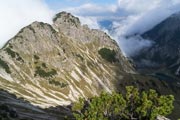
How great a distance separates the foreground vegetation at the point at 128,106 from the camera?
6125 cm

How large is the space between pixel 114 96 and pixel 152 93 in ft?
18.6

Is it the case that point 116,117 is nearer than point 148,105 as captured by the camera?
No

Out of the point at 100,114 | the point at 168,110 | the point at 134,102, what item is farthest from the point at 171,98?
the point at 100,114

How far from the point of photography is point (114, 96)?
64.4 metres

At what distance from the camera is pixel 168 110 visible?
6109cm

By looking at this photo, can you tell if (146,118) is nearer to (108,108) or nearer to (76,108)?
(108,108)

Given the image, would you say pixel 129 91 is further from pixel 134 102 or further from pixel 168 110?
pixel 168 110

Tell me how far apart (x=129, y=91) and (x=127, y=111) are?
9.93 feet

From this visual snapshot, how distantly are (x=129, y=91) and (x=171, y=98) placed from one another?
6.55 m

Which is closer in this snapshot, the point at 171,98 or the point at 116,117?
the point at 171,98

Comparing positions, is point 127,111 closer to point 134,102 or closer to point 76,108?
point 134,102

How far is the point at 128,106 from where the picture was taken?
65562mm

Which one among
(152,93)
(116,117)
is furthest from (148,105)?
(116,117)

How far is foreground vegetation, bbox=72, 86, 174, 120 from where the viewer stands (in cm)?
6125
